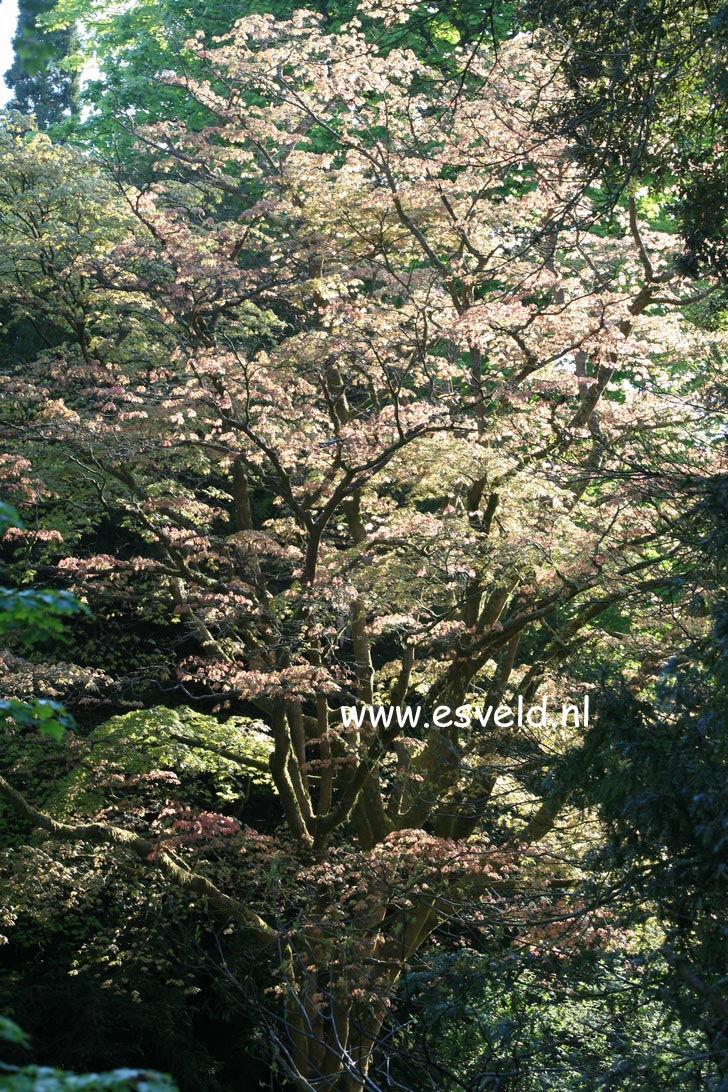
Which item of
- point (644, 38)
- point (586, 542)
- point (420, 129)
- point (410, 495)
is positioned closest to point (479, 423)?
point (410, 495)

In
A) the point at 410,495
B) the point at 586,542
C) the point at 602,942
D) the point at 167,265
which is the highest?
the point at 167,265

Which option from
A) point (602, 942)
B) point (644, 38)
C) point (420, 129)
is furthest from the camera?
point (420, 129)

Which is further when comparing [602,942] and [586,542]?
[586,542]

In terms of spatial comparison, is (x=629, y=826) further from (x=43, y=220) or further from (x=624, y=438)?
(x=43, y=220)

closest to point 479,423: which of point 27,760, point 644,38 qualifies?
point 644,38

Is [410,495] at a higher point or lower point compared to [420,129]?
lower

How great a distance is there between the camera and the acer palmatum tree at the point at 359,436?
283 inches

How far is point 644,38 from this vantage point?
492cm

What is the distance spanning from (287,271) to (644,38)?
4.26 meters

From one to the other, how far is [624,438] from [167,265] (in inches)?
160

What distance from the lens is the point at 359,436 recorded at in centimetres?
726

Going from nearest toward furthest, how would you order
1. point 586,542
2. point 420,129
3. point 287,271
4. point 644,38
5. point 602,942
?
1. point 644,38
2. point 602,942
3. point 586,542
4. point 420,129
5. point 287,271

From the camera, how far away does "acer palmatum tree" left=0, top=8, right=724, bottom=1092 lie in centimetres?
719

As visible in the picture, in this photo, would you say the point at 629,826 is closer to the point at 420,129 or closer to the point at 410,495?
the point at 410,495
